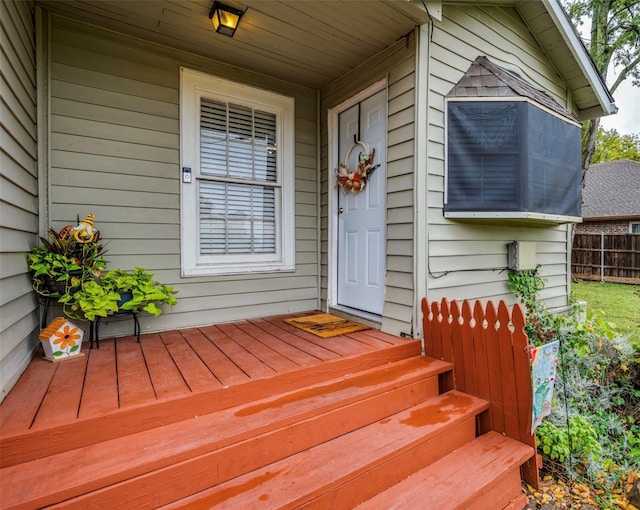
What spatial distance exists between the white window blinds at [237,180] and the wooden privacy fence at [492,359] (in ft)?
6.20

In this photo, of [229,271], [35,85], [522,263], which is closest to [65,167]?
[35,85]

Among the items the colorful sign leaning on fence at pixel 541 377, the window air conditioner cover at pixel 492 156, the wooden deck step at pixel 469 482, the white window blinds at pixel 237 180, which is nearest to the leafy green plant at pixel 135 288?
the white window blinds at pixel 237 180

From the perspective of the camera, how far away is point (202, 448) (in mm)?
1457

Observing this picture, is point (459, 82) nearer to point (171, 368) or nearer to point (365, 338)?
point (365, 338)

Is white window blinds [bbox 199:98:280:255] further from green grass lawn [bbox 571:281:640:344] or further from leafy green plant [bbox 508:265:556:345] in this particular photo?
green grass lawn [bbox 571:281:640:344]

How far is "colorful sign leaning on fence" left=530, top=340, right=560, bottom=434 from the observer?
203 cm

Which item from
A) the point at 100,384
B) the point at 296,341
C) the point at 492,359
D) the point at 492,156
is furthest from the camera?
the point at 492,156

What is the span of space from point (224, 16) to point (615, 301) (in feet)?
26.9

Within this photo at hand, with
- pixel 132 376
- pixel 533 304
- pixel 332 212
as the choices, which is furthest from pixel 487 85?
pixel 132 376

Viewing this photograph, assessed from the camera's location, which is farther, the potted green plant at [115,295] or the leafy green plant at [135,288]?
the leafy green plant at [135,288]

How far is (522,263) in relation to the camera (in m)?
3.40

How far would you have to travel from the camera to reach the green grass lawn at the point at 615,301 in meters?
4.72

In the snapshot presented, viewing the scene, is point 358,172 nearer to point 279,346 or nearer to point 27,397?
point 279,346

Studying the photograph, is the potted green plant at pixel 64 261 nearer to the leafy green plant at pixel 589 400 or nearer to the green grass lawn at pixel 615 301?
the leafy green plant at pixel 589 400
